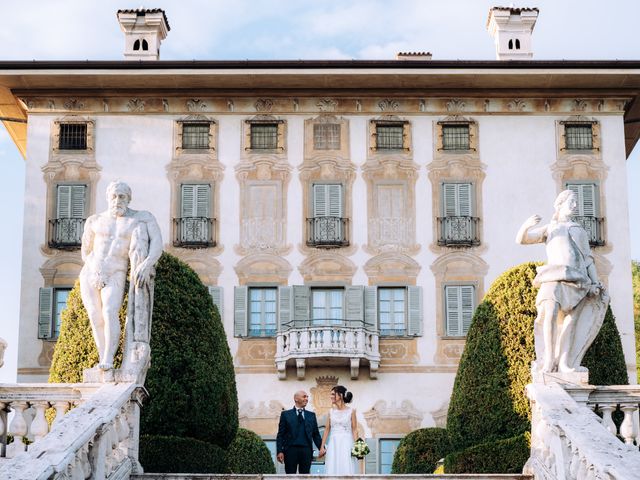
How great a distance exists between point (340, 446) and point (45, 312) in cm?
2023

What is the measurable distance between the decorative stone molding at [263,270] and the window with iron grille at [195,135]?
3.33 meters

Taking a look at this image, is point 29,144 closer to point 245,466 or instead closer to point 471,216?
point 471,216

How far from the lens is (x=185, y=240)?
36250 mm

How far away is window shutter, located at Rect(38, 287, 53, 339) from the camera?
1401 inches

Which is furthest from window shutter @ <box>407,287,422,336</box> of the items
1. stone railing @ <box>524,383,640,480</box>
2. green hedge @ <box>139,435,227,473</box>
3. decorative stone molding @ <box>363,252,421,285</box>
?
stone railing @ <box>524,383,640,480</box>

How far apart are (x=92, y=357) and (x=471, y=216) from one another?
19463 mm

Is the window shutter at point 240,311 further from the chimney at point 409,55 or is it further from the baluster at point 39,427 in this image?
the baluster at point 39,427

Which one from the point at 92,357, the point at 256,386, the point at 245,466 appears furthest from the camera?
the point at 256,386

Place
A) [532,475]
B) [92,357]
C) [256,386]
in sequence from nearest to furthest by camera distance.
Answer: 1. [532,475]
2. [92,357]
3. [256,386]

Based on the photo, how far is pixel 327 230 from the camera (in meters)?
36.5

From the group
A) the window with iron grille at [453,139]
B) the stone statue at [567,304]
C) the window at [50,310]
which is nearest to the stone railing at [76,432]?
the stone statue at [567,304]

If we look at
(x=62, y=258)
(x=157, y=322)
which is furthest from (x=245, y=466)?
(x=62, y=258)

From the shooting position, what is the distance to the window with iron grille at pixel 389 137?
3716cm

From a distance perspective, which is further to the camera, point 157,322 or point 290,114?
point 290,114
